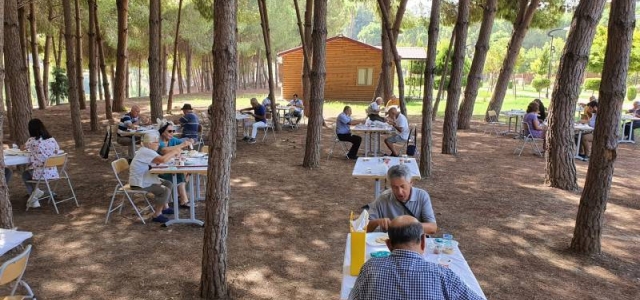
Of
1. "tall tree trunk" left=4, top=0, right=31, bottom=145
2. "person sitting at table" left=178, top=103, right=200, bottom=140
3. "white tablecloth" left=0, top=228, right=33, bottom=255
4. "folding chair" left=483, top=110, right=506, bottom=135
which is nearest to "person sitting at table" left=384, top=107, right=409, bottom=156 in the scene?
"person sitting at table" left=178, top=103, right=200, bottom=140

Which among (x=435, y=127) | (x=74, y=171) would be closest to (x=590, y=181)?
(x=74, y=171)

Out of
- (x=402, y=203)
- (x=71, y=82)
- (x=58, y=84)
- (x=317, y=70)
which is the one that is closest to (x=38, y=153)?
(x=317, y=70)

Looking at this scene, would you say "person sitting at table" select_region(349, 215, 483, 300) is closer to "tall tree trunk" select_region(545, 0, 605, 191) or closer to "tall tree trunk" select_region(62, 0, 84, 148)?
"tall tree trunk" select_region(545, 0, 605, 191)

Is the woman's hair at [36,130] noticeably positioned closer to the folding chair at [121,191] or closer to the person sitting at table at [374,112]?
the folding chair at [121,191]

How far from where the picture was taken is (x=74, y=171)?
28.6 feet

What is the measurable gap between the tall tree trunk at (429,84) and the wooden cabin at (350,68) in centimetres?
2015

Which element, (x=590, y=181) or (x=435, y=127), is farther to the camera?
(x=435, y=127)

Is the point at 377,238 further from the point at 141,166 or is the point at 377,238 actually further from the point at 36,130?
the point at 36,130

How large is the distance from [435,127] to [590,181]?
35.9 ft

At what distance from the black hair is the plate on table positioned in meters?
0.90

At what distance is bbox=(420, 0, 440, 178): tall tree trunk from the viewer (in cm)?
783

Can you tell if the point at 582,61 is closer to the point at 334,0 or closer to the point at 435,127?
the point at 435,127

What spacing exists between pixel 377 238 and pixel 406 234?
1.06 metres

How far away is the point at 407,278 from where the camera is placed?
83.5 inches
